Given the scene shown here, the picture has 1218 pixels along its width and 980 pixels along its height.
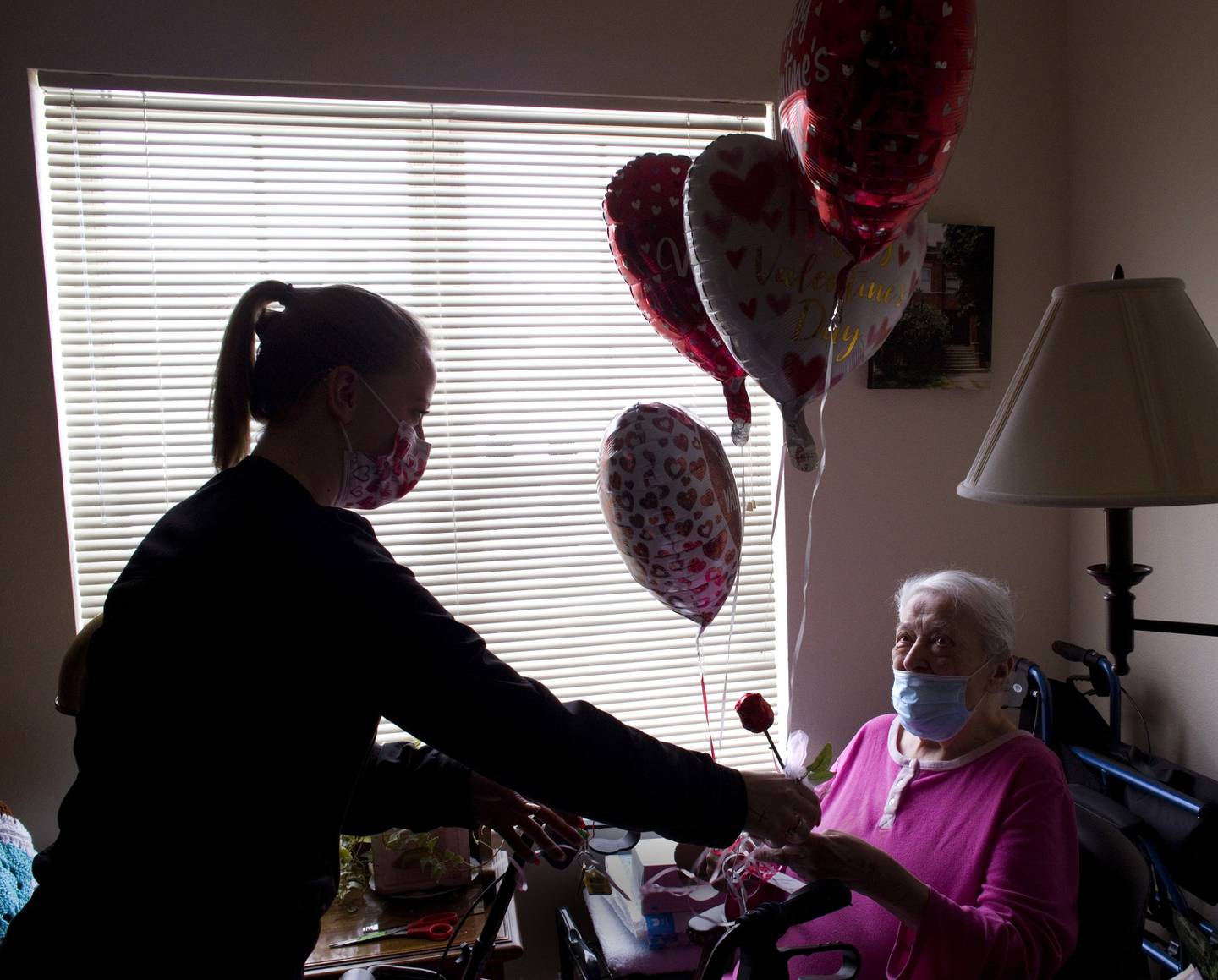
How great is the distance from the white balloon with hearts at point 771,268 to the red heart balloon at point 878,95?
10 cm

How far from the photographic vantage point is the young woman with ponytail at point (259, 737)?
3.18ft

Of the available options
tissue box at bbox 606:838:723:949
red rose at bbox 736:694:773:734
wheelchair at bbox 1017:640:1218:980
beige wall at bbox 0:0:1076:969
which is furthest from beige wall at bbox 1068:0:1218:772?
red rose at bbox 736:694:773:734

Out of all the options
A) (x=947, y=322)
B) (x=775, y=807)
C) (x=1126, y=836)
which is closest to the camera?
(x=775, y=807)

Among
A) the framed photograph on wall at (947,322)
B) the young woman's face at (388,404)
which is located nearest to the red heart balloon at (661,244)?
the young woman's face at (388,404)

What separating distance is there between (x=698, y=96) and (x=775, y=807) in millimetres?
1903

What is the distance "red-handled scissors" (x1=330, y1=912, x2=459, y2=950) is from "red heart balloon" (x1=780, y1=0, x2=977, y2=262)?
60.8 inches

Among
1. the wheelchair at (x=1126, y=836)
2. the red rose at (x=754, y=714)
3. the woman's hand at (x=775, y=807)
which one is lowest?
the wheelchair at (x=1126, y=836)

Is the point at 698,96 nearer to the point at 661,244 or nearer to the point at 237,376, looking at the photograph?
the point at 661,244

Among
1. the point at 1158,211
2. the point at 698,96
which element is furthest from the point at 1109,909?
the point at 698,96

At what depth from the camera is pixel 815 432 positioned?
7.78ft

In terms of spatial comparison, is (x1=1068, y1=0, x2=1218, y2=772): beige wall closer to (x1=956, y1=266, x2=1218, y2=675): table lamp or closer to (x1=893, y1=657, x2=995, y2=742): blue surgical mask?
(x1=893, y1=657, x2=995, y2=742): blue surgical mask

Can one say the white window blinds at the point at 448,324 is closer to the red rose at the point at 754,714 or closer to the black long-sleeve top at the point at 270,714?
the red rose at the point at 754,714

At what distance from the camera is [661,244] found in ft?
4.80

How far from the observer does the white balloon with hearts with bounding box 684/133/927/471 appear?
1243 mm
